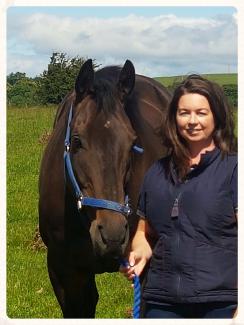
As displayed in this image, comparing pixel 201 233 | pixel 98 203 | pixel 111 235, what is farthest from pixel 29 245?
pixel 201 233

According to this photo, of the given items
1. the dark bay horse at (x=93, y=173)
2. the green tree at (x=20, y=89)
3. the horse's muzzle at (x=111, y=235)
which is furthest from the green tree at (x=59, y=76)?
the horse's muzzle at (x=111, y=235)

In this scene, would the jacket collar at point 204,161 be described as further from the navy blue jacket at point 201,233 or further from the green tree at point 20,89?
the green tree at point 20,89

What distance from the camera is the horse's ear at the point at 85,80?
12.1ft

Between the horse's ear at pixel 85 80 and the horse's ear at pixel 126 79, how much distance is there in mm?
180

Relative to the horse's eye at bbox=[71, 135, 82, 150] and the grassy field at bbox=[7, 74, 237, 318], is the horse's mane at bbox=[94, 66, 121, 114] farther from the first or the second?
the grassy field at bbox=[7, 74, 237, 318]

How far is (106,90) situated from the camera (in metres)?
3.68

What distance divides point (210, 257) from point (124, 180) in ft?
2.44

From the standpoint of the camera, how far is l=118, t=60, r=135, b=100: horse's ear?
149 inches

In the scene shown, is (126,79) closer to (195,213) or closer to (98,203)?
(98,203)

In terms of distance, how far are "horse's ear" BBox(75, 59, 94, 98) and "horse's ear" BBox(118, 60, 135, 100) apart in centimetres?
18

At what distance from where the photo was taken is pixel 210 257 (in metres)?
2.89
